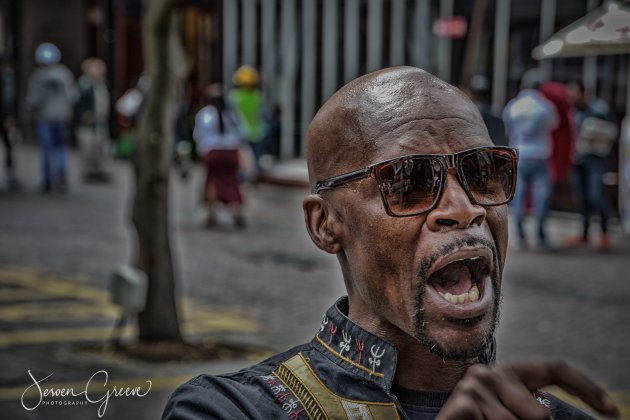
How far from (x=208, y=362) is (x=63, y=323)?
1.55 meters

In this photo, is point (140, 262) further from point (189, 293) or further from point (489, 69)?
point (489, 69)

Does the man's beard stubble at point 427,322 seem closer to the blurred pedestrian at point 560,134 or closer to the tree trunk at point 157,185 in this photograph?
the tree trunk at point 157,185

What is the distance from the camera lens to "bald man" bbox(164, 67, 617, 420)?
179cm

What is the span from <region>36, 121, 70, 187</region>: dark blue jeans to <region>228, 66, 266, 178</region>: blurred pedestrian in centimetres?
254

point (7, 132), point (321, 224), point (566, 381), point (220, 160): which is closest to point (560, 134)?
point (220, 160)

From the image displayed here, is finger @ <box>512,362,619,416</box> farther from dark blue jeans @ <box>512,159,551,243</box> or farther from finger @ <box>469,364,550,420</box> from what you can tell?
dark blue jeans @ <box>512,159,551,243</box>

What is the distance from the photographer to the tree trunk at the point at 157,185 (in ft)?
23.1

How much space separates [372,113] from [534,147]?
10.0 metres

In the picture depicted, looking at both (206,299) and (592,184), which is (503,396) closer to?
(206,299)

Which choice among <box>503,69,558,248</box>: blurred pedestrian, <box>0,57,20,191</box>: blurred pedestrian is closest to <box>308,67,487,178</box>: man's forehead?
<box>503,69,558,248</box>: blurred pedestrian

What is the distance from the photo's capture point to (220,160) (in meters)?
13.0

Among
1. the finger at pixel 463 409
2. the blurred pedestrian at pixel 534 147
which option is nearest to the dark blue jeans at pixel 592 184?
the blurred pedestrian at pixel 534 147

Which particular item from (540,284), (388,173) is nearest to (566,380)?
(388,173)

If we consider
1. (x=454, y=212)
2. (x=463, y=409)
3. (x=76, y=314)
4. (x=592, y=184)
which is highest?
(x=454, y=212)
